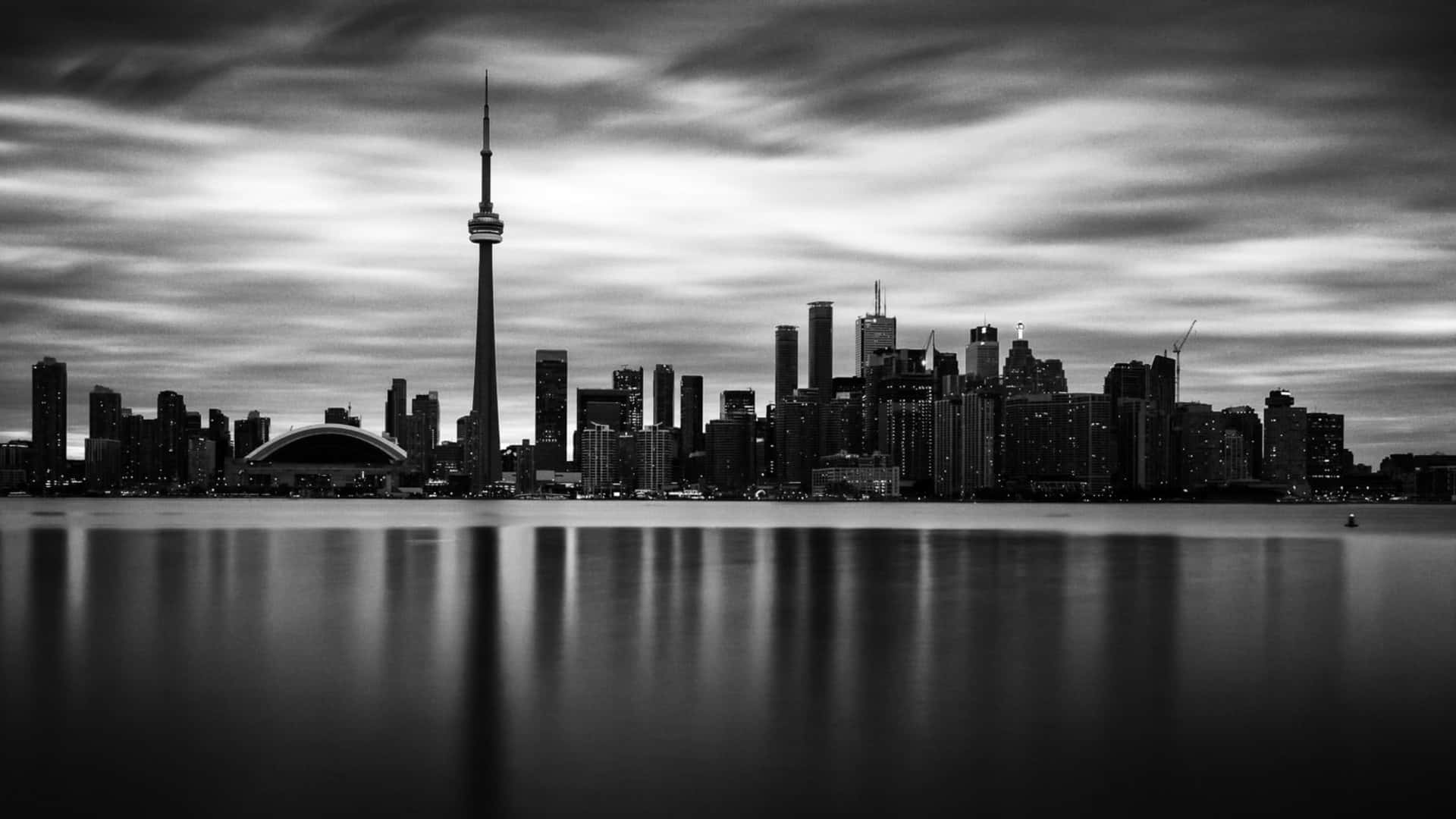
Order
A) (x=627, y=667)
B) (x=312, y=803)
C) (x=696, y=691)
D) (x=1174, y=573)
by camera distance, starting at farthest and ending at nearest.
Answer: (x=1174, y=573) → (x=627, y=667) → (x=696, y=691) → (x=312, y=803)

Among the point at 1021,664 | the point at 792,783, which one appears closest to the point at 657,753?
the point at 792,783

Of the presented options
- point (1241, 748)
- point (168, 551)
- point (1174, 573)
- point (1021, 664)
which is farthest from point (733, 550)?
point (1241, 748)

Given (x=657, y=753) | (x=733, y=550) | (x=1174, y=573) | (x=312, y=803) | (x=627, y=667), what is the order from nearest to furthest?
(x=312, y=803) → (x=657, y=753) → (x=627, y=667) → (x=1174, y=573) → (x=733, y=550)

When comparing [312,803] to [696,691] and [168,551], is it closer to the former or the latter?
[696,691]

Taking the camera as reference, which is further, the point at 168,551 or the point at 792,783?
the point at 168,551

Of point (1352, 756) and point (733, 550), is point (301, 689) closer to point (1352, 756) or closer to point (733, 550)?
point (1352, 756)

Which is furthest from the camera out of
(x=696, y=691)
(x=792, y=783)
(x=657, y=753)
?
(x=696, y=691)
